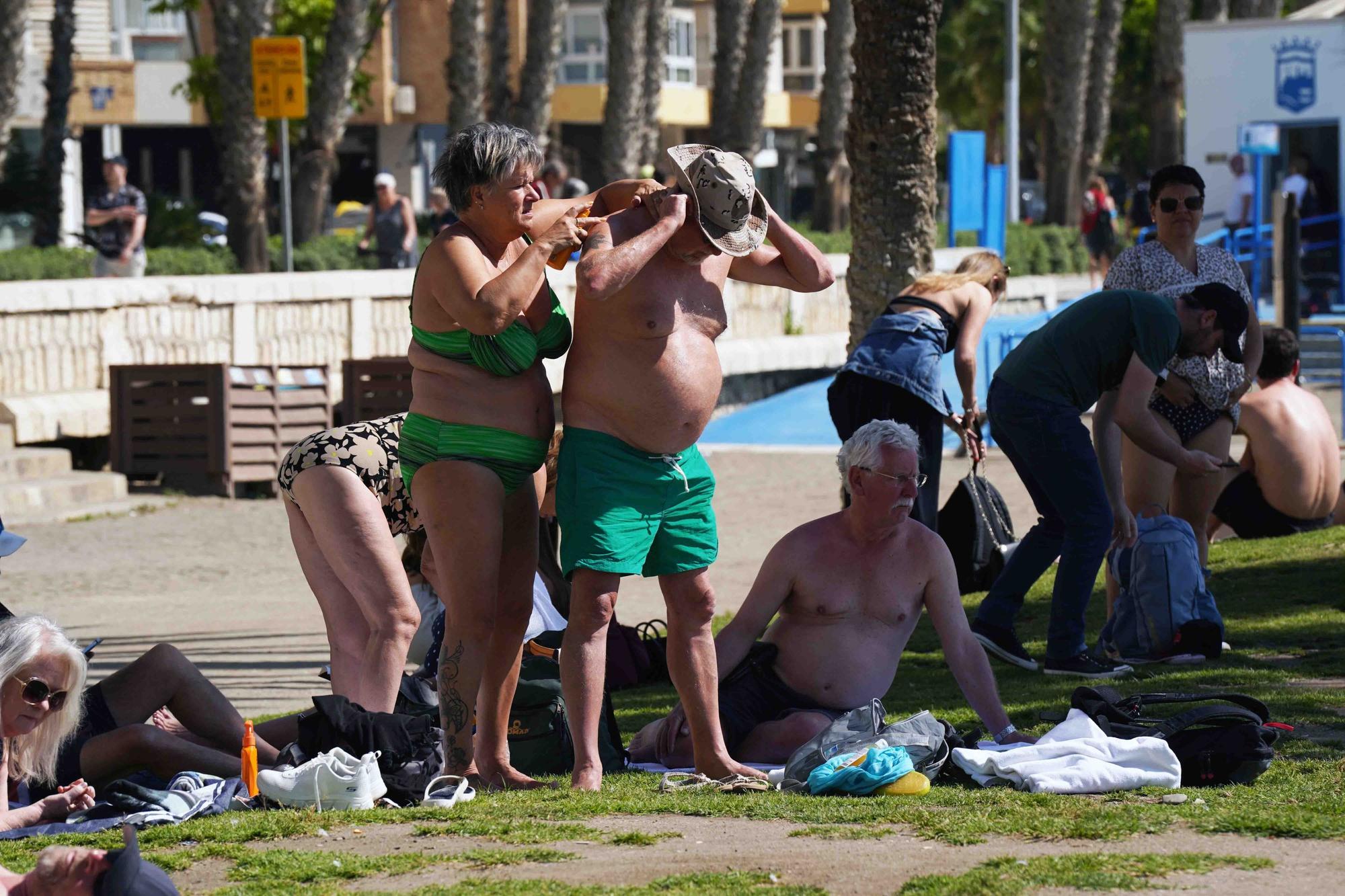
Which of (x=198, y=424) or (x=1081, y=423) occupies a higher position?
(x=1081, y=423)

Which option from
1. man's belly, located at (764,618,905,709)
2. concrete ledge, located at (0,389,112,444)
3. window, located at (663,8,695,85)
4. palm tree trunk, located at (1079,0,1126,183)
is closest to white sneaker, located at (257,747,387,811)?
man's belly, located at (764,618,905,709)

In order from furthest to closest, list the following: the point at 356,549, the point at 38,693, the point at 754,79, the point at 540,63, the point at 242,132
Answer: the point at 754,79 < the point at 540,63 < the point at 242,132 < the point at 356,549 < the point at 38,693

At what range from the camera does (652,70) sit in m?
29.3

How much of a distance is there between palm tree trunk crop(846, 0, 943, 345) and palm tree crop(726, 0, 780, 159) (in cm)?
1996

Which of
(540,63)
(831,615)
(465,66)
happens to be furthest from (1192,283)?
(465,66)

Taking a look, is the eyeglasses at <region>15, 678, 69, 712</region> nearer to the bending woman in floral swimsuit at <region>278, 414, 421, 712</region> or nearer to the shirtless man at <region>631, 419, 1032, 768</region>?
the bending woman in floral swimsuit at <region>278, 414, 421, 712</region>

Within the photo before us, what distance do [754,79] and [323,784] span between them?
87.6 ft

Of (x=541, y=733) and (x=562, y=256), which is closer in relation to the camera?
(x=562, y=256)

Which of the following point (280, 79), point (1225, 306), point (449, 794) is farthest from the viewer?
point (280, 79)

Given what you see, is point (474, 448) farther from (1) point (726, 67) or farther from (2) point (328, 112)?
(1) point (726, 67)

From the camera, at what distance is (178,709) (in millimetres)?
5734

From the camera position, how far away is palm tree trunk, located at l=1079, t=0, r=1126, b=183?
35094 mm

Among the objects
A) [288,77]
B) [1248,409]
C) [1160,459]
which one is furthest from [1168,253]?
[288,77]

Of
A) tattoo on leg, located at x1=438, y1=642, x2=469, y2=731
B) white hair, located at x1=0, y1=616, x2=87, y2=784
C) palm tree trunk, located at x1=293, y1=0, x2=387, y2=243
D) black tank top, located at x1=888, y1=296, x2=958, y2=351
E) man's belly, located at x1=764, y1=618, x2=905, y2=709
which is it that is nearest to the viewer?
white hair, located at x1=0, y1=616, x2=87, y2=784
